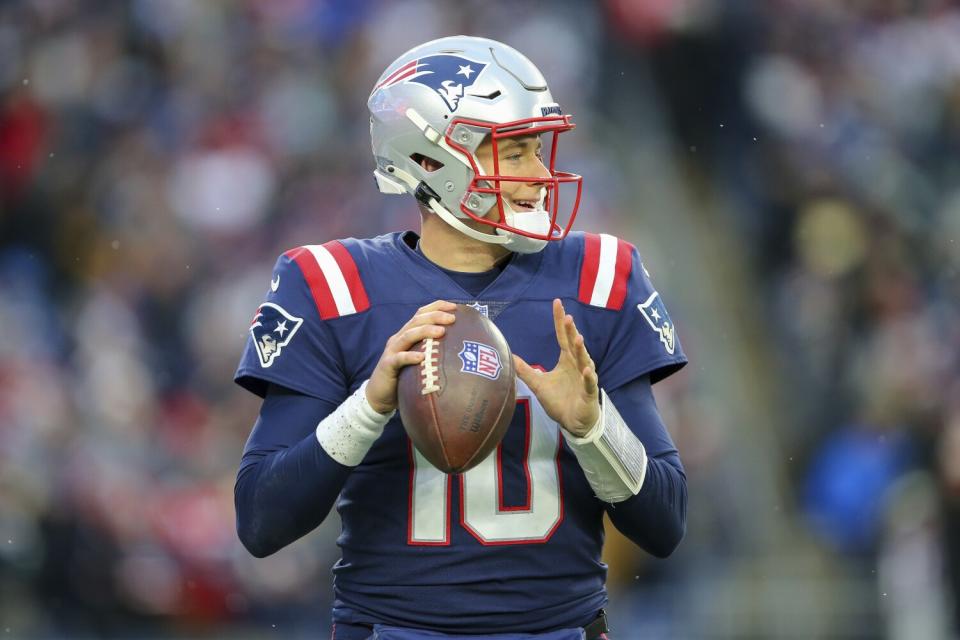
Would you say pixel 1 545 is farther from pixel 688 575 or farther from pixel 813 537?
pixel 813 537

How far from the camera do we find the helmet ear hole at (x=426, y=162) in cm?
266

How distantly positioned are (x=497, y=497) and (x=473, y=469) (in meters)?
0.06

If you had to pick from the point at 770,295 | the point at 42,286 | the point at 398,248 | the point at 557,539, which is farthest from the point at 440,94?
the point at 42,286

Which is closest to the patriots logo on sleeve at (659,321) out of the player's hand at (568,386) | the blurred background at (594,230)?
the player's hand at (568,386)

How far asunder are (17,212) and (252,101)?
1336 mm

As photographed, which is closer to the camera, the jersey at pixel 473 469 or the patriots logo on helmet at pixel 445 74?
the jersey at pixel 473 469

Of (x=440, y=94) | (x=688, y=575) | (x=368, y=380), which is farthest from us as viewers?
(x=688, y=575)

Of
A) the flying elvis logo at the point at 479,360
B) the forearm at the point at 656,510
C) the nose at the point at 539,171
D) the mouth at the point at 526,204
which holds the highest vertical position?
the nose at the point at 539,171

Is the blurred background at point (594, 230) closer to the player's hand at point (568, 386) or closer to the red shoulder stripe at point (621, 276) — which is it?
the red shoulder stripe at point (621, 276)

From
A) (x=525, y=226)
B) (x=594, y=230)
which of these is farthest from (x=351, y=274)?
(x=594, y=230)

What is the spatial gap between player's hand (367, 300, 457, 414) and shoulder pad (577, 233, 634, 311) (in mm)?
375

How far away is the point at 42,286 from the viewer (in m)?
7.16

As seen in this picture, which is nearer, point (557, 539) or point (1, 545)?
point (557, 539)

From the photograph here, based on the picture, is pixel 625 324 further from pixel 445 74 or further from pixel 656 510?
pixel 445 74
